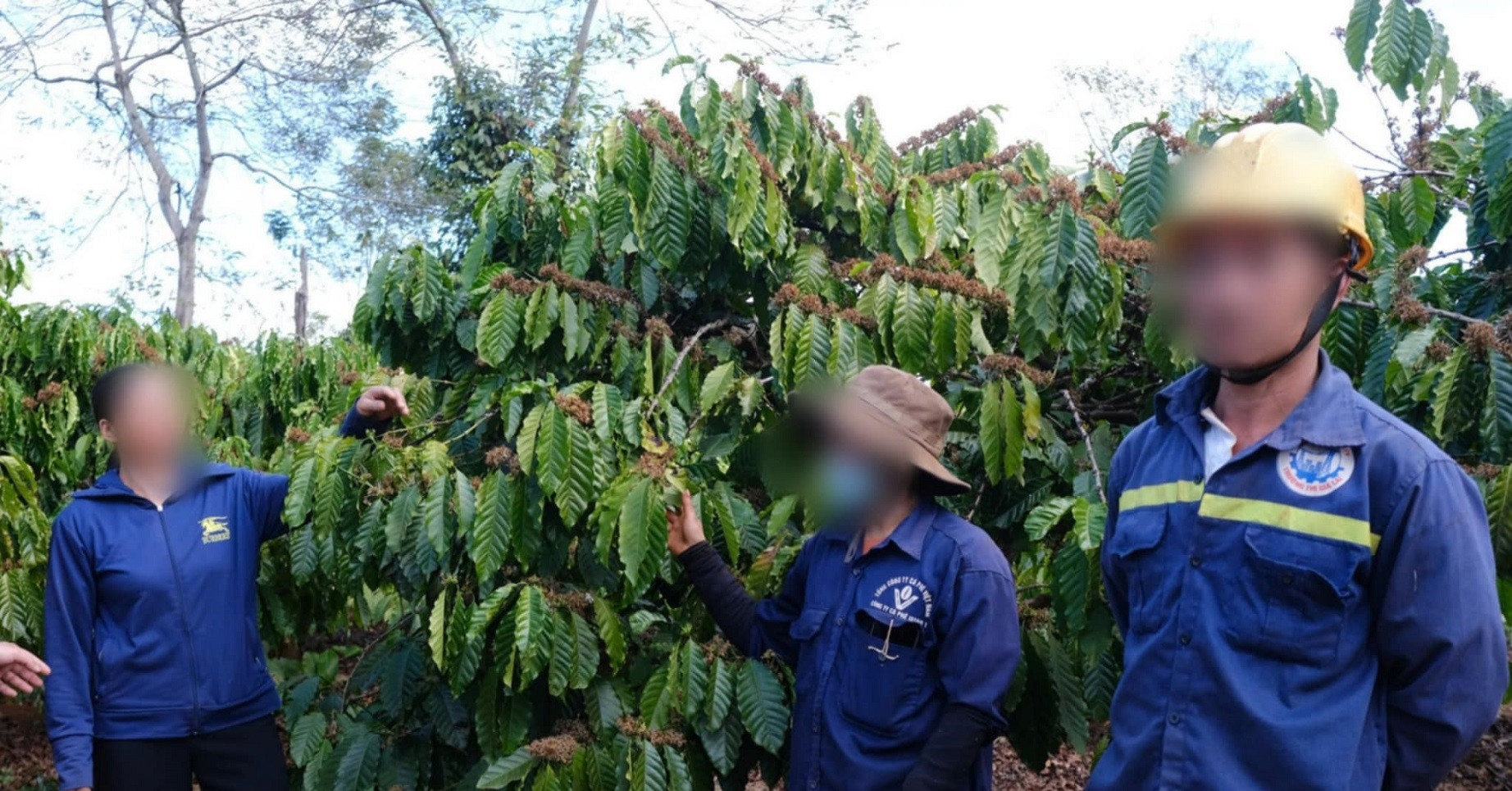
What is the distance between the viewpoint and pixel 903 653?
87.3 inches

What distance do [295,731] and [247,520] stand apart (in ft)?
1.97

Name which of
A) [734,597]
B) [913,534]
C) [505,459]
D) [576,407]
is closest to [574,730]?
[734,597]

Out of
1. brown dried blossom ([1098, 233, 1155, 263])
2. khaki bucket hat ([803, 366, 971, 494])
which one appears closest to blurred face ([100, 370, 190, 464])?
khaki bucket hat ([803, 366, 971, 494])

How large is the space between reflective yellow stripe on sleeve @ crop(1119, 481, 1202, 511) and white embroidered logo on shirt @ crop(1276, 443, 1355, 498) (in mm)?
123

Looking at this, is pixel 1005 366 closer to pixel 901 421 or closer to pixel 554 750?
pixel 901 421

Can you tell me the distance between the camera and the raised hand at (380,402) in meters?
3.15

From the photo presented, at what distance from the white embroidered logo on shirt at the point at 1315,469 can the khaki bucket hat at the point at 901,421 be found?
0.83m

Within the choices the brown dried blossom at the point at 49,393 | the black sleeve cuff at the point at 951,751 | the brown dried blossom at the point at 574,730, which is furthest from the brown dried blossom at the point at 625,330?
the brown dried blossom at the point at 49,393

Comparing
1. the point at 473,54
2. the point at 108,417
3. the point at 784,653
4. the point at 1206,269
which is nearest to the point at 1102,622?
the point at 784,653

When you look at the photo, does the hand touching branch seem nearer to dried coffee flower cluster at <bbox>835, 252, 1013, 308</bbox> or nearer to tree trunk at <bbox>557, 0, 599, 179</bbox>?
dried coffee flower cluster at <bbox>835, 252, 1013, 308</bbox>

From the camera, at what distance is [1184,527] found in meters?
1.64

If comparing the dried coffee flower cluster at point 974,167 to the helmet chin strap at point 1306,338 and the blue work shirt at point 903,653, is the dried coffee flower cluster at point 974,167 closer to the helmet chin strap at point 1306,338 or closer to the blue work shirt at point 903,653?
the blue work shirt at point 903,653

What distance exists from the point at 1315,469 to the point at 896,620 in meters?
0.89

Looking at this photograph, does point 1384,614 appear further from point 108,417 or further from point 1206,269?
point 108,417
